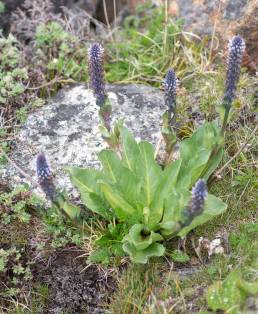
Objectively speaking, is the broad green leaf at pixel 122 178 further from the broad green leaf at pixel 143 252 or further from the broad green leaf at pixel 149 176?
the broad green leaf at pixel 143 252

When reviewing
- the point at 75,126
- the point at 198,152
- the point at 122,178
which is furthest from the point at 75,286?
the point at 75,126

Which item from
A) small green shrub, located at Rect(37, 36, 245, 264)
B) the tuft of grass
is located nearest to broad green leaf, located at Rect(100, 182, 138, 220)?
small green shrub, located at Rect(37, 36, 245, 264)

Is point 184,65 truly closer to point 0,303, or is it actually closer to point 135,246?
point 135,246

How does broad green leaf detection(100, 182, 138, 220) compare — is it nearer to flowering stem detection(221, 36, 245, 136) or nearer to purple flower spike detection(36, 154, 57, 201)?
purple flower spike detection(36, 154, 57, 201)

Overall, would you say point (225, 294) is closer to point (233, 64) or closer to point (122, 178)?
point (122, 178)

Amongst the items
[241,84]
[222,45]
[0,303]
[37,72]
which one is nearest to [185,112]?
[241,84]

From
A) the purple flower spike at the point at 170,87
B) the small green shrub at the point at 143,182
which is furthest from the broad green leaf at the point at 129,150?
the purple flower spike at the point at 170,87
